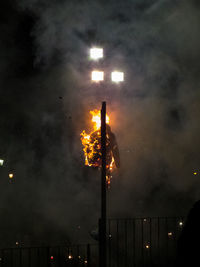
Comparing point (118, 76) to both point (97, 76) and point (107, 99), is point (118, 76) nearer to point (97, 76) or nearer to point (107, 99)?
point (97, 76)

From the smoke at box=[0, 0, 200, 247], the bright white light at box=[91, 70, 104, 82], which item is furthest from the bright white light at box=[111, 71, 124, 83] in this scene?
the smoke at box=[0, 0, 200, 247]

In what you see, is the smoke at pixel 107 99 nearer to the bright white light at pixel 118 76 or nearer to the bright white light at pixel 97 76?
the bright white light at pixel 97 76

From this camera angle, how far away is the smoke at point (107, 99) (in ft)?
27.7

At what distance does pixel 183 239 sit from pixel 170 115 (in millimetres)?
6775

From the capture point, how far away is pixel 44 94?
10.8m

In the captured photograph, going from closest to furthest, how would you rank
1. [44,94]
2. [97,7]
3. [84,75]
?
[97,7] < [84,75] < [44,94]

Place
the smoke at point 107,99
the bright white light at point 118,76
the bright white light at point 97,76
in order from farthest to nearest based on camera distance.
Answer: the smoke at point 107,99 < the bright white light at point 97,76 < the bright white light at point 118,76

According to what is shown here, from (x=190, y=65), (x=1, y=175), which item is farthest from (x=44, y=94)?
(x=1, y=175)

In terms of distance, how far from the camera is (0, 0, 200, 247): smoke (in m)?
8.44

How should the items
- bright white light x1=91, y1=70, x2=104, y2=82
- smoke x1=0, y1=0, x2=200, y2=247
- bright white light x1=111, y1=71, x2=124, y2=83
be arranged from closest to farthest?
bright white light x1=111, y1=71, x2=124, y2=83, bright white light x1=91, y1=70, x2=104, y2=82, smoke x1=0, y1=0, x2=200, y2=247

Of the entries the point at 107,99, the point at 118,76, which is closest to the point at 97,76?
the point at 118,76

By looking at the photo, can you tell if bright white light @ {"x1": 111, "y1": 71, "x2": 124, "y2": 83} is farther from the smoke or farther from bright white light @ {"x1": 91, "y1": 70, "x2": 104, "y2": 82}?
the smoke

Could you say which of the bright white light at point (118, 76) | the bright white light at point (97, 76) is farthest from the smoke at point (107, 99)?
the bright white light at point (118, 76)

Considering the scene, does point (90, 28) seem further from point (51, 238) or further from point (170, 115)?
point (51, 238)
